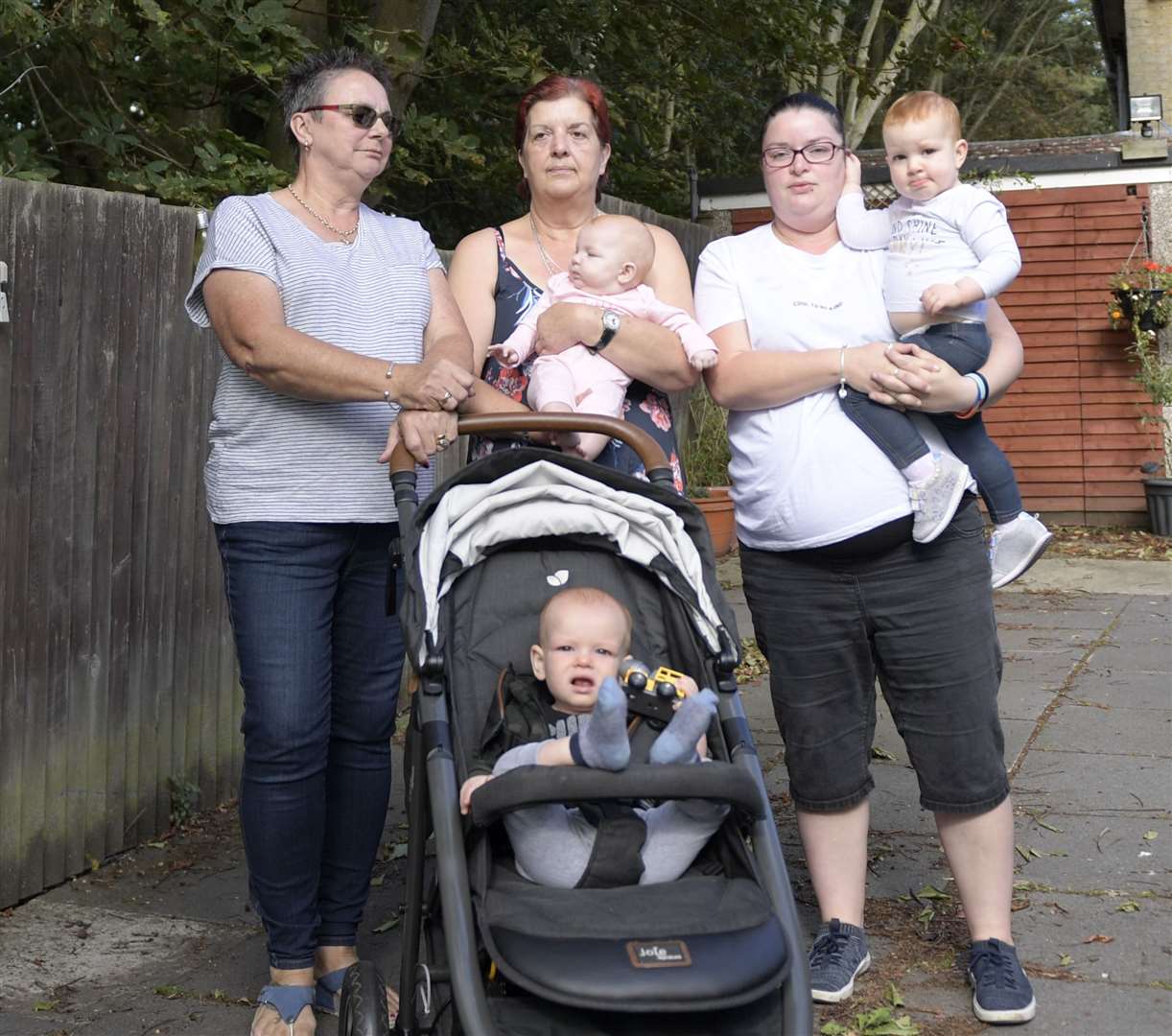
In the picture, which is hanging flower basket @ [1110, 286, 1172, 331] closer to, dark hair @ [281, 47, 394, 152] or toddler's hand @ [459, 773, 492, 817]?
dark hair @ [281, 47, 394, 152]

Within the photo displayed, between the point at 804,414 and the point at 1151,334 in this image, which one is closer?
the point at 804,414

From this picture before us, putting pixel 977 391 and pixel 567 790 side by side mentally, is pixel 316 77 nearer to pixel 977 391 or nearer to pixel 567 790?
pixel 977 391

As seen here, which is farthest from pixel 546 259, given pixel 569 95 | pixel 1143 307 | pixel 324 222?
pixel 1143 307

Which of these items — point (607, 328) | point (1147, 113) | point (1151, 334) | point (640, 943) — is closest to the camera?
point (640, 943)

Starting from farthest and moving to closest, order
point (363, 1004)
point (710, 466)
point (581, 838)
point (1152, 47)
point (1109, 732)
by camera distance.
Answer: point (1152, 47)
point (710, 466)
point (1109, 732)
point (363, 1004)
point (581, 838)

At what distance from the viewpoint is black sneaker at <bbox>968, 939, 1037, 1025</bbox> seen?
3443mm

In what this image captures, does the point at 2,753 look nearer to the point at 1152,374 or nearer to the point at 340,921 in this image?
the point at 340,921

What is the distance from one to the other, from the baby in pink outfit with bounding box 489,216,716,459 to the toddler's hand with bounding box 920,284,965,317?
1.64ft

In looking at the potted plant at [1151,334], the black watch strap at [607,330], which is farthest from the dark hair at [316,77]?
the potted plant at [1151,334]

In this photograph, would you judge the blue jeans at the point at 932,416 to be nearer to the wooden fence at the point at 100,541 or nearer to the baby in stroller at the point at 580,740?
the baby in stroller at the point at 580,740

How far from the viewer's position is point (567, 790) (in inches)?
97.3

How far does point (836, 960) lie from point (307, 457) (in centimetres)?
176

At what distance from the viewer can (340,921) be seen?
3.67m

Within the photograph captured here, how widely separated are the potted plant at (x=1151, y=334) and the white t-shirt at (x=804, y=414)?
10.2m
